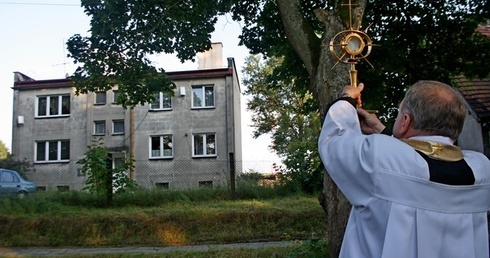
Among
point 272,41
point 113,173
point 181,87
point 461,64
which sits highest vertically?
point 181,87

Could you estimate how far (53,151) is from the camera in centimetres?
2664

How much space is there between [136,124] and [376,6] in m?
19.6

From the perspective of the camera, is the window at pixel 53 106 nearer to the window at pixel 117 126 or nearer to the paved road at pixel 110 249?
the window at pixel 117 126

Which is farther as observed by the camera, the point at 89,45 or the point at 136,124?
the point at 136,124

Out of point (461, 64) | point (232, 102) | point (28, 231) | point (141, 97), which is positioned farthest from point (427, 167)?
point (232, 102)

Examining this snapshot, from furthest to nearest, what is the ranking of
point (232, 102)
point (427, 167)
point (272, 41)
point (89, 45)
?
point (232, 102)
point (272, 41)
point (89, 45)
point (427, 167)

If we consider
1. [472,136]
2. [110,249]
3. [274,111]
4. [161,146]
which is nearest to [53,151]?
[161,146]

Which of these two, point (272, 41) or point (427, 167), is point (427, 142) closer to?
point (427, 167)

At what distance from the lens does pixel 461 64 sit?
900cm

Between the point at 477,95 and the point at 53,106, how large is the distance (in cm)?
2359

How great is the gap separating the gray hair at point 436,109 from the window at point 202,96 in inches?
943

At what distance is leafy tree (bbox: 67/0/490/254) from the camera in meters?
7.96

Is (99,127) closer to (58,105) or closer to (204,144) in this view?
(58,105)

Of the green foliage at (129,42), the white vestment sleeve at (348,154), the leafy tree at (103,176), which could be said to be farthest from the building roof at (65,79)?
the white vestment sleeve at (348,154)
